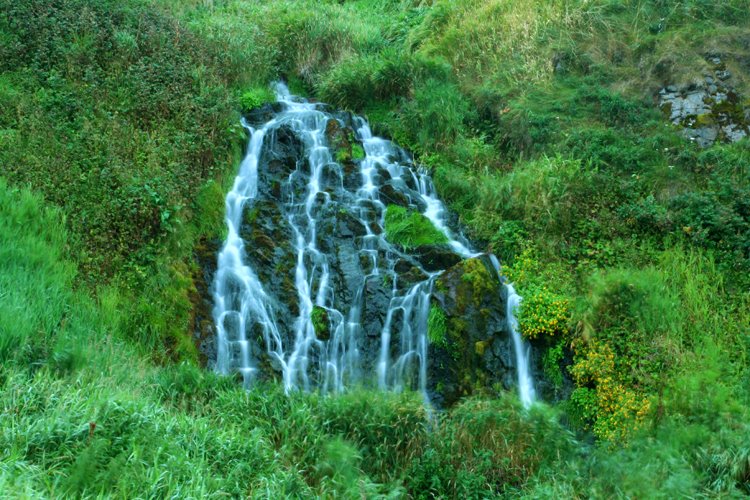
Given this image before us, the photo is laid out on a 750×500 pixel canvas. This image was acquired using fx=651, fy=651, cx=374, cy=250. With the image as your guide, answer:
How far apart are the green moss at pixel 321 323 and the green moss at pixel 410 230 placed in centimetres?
192

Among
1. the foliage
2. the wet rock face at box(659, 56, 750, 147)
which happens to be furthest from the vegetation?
the wet rock face at box(659, 56, 750, 147)

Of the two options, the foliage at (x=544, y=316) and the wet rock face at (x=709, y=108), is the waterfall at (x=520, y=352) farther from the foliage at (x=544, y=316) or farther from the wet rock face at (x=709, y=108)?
the wet rock face at (x=709, y=108)

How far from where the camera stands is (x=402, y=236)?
1123 centimetres

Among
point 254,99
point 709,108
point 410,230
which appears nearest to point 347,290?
point 410,230

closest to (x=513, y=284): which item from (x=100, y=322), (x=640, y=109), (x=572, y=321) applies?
(x=572, y=321)

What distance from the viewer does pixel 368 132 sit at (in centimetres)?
1435

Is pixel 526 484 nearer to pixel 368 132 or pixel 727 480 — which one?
pixel 727 480

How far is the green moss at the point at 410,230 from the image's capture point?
36.7ft

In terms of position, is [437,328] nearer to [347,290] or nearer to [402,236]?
[347,290]

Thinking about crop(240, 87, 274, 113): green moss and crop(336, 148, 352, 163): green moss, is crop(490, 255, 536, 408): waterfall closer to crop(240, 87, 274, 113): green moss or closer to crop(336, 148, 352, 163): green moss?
crop(336, 148, 352, 163): green moss

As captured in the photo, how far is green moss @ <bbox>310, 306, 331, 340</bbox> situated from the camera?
9.91 m

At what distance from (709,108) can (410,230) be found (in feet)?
20.6

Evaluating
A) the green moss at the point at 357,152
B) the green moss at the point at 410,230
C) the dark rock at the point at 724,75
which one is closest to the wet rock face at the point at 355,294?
the green moss at the point at 410,230

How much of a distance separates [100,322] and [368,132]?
7640 millimetres
